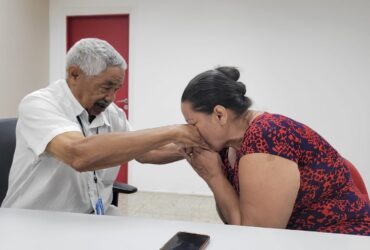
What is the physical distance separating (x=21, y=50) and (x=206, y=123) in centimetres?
308

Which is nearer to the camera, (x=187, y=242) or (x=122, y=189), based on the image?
(x=187, y=242)

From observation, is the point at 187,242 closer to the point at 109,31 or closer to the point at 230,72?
the point at 230,72

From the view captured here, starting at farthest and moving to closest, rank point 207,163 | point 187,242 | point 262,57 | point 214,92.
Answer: point 262,57
point 207,163
point 214,92
point 187,242

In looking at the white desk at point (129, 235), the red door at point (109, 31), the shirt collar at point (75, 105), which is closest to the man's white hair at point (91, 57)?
the shirt collar at point (75, 105)

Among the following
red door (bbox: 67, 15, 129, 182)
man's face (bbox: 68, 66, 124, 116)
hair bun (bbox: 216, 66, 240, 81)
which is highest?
red door (bbox: 67, 15, 129, 182)

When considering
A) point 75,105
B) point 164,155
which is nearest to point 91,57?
point 75,105

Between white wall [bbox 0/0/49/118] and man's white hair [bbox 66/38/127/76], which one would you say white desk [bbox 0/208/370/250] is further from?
white wall [bbox 0/0/49/118]

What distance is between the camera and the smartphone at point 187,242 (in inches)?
31.7

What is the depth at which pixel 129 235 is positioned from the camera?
0.91m

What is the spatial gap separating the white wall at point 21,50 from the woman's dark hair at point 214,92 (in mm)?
2826

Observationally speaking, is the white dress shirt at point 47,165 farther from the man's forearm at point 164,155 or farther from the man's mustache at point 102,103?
the man's forearm at point 164,155

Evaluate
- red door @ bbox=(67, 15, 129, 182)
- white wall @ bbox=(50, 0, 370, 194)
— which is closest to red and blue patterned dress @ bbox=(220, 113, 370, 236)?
white wall @ bbox=(50, 0, 370, 194)

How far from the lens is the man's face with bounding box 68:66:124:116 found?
1404 mm

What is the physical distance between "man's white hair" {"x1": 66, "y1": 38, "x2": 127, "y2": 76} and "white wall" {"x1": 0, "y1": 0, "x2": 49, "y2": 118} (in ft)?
7.89
